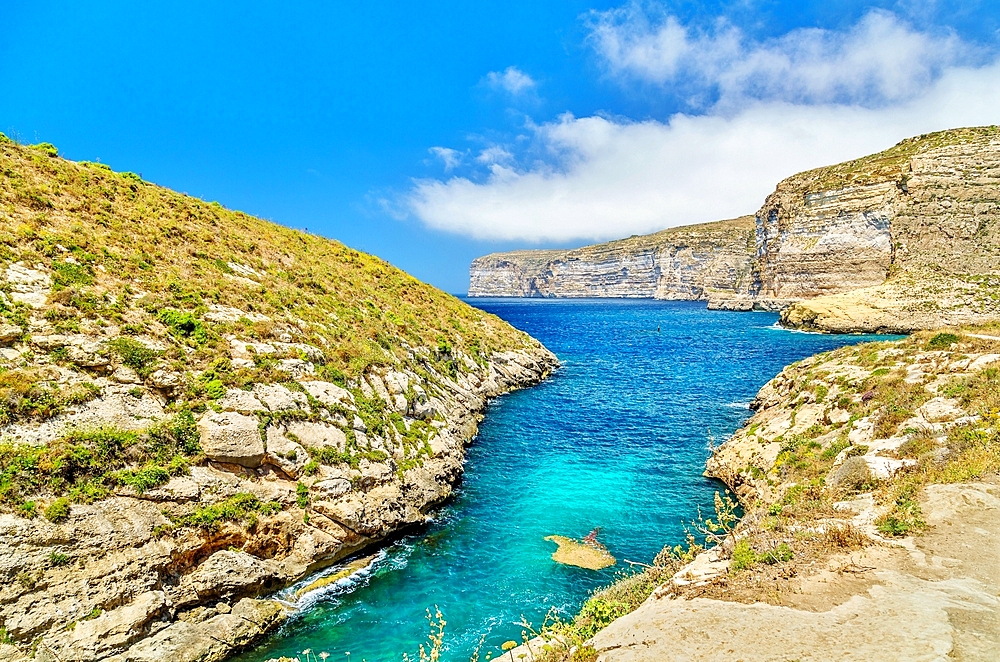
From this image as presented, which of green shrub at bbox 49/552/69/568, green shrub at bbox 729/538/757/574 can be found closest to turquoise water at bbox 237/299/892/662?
green shrub at bbox 49/552/69/568

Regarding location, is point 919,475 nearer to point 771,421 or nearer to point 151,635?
point 771,421

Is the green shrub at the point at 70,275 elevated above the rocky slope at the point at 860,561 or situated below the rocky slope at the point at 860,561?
above

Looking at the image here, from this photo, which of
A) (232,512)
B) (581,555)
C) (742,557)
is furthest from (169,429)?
(742,557)

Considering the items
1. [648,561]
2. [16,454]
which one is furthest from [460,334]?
[16,454]

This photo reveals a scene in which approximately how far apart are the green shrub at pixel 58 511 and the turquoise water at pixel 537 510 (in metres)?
5.63

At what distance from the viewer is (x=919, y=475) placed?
12391 millimetres

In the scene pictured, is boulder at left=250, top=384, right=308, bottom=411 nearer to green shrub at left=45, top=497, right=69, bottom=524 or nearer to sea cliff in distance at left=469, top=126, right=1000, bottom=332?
green shrub at left=45, top=497, right=69, bottom=524

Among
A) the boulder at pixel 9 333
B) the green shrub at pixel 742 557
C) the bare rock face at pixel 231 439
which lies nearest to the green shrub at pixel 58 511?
the bare rock face at pixel 231 439

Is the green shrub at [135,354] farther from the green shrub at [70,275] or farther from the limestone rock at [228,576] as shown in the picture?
the limestone rock at [228,576]

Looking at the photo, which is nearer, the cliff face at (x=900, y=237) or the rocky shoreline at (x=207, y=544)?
the rocky shoreline at (x=207, y=544)

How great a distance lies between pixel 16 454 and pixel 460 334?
1261 inches

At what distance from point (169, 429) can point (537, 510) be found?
14250 millimetres

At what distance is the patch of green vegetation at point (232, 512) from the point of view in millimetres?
13586

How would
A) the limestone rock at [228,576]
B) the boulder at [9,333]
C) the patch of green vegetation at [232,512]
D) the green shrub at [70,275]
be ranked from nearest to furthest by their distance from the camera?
the limestone rock at [228,576], the patch of green vegetation at [232,512], the boulder at [9,333], the green shrub at [70,275]
